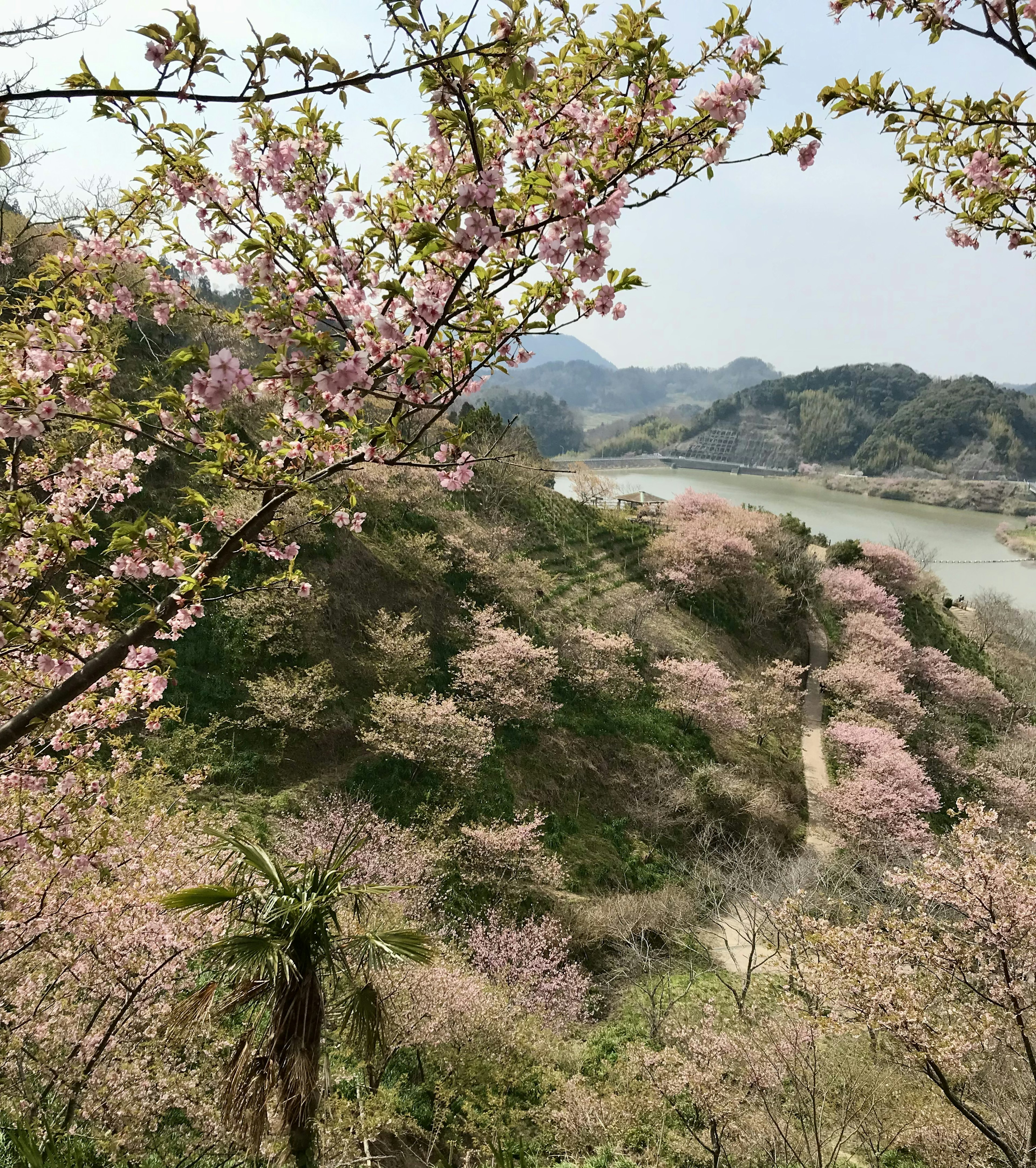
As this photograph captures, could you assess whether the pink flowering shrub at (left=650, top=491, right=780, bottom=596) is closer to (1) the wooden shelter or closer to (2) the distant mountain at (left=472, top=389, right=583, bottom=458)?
(1) the wooden shelter

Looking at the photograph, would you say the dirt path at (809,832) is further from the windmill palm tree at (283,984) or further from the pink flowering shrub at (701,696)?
the windmill palm tree at (283,984)

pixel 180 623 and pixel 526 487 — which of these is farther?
pixel 526 487

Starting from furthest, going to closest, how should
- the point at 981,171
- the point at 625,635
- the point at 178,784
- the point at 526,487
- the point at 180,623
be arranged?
the point at 526,487 < the point at 625,635 < the point at 178,784 < the point at 180,623 < the point at 981,171

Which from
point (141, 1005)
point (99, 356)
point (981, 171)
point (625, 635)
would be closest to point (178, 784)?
point (141, 1005)

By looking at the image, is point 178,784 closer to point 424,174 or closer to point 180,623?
point 180,623

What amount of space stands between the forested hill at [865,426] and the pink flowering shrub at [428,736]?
99723 mm

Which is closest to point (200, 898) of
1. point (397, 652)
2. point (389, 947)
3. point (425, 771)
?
point (389, 947)

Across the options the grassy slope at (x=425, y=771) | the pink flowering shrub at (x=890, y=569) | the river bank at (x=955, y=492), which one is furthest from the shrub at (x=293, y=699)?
the river bank at (x=955, y=492)

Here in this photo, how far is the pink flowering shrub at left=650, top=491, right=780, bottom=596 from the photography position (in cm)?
2923

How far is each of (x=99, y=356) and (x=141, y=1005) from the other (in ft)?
19.3

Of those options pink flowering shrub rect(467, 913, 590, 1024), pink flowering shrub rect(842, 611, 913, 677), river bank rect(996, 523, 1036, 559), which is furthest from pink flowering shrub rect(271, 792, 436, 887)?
river bank rect(996, 523, 1036, 559)

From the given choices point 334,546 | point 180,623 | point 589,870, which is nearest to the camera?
point 180,623

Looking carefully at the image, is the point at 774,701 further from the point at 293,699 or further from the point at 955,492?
the point at 955,492

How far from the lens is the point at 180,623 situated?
157 inches
